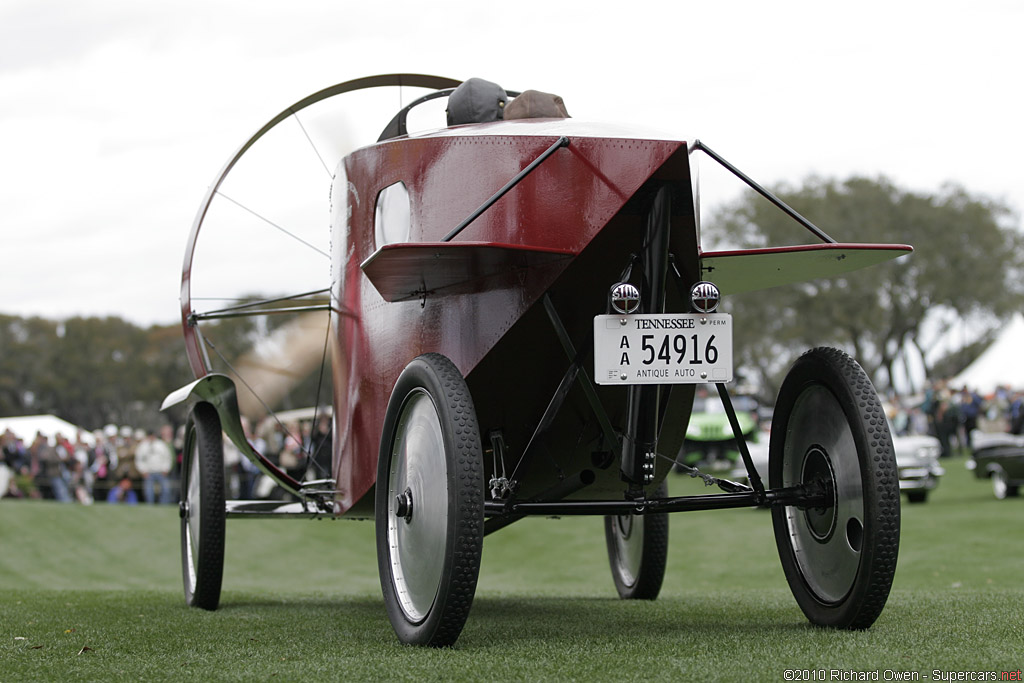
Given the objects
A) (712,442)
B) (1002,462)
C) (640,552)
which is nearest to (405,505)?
(640,552)

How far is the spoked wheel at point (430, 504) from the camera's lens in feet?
13.8

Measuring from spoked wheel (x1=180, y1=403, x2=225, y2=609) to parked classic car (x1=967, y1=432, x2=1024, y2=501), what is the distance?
15.3 meters

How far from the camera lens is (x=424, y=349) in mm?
5383

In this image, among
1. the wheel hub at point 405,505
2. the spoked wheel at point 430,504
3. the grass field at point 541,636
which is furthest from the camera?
the wheel hub at point 405,505

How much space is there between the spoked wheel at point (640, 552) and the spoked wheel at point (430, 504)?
2.44 meters

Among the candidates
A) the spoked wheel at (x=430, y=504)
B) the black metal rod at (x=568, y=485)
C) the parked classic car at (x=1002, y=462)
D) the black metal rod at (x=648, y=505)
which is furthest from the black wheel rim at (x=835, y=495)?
the parked classic car at (x=1002, y=462)

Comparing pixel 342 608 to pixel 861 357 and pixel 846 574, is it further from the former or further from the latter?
pixel 861 357

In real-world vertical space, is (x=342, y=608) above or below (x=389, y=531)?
below

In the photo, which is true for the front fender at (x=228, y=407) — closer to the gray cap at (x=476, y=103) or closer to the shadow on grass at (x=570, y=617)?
the shadow on grass at (x=570, y=617)

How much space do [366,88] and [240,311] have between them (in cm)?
Answer: 178

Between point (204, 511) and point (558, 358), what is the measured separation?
290cm

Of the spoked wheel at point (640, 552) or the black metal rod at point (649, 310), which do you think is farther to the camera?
the spoked wheel at point (640, 552)

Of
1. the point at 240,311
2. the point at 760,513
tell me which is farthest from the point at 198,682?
the point at 760,513

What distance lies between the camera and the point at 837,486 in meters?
4.94
